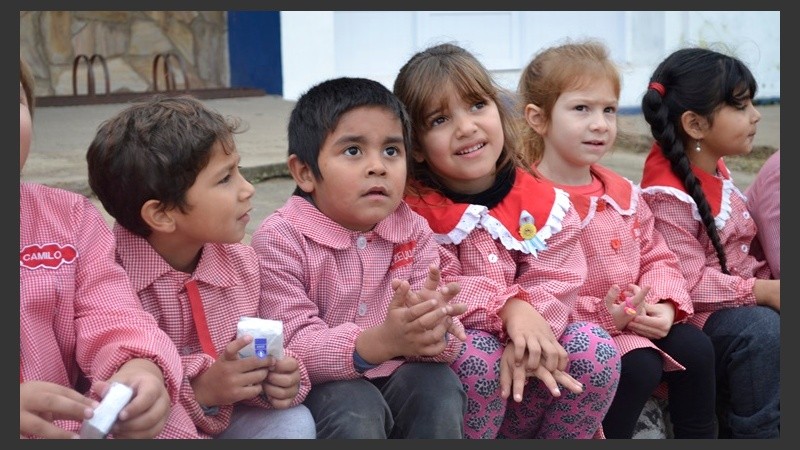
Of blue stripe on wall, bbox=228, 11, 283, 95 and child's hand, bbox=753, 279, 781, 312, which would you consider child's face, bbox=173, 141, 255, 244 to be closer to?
child's hand, bbox=753, 279, 781, 312

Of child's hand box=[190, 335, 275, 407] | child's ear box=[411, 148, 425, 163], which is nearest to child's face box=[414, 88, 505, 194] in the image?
child's ear box=[411, 148, 425, 163]

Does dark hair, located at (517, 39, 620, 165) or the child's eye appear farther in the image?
dark hair, located at (517, 39, 620, 165)

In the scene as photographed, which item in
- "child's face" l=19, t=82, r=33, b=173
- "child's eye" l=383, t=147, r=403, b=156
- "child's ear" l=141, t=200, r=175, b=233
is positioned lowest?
"child's ear" l=141, t=200, r=175, b=233

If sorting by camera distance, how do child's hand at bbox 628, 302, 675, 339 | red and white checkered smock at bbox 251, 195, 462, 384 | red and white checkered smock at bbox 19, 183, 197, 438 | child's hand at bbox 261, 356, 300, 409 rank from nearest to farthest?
red and white checkered smock at bbox 19, 183, 197, 438 → child's hand at bbox 261, 356, 300, 409 → red and white checkered smock at bbox 251, 195, 462, 384 → child's hand at bbox 628, 302, 675, 339

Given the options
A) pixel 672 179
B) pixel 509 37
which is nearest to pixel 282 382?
pixel 672 179

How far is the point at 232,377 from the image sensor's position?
2.07m

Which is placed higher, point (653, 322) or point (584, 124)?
point (584, 124)

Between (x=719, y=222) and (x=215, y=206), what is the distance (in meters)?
Result: 1.56

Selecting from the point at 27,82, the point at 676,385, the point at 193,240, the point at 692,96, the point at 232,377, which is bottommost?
the point at 676,385

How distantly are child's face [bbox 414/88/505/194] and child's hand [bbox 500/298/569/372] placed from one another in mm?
410

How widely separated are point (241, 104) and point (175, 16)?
2573 millimetres

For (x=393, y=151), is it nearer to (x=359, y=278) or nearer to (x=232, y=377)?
(x=359, y=278)

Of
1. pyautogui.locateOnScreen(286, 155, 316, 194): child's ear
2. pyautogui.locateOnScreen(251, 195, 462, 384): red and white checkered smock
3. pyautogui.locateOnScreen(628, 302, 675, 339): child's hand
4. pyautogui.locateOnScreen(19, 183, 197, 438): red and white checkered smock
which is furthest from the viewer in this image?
pyautogui.locateOnScreen(628, 302, 675, 339): child's hand

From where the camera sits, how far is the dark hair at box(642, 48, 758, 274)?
3006 mm
